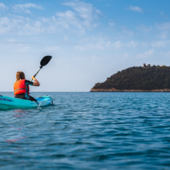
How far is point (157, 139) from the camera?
678 centimetres

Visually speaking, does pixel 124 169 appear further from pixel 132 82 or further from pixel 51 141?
pixel 132 82

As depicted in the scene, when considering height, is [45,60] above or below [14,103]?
above

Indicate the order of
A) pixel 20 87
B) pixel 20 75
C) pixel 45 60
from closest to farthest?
pixel 20 75 → pixel 20 87 → pixel 45 60

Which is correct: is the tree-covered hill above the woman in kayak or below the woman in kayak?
above

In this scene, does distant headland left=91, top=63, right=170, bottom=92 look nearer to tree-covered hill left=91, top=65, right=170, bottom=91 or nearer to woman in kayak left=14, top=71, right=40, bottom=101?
tree-covered hill left=91, top=65, right=170, bottom=91

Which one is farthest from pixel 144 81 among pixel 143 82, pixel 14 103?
pixel 14 103

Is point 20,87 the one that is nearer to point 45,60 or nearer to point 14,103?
point 14,103

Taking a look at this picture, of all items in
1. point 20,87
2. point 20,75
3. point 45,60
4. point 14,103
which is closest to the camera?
point 20,75

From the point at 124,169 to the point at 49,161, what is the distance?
4.98 feet

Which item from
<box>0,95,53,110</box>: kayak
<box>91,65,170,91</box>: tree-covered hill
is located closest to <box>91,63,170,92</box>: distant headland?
<box>91,65,170,91</box>: tree-covered hill

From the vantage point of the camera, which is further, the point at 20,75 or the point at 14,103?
the point at 14,103

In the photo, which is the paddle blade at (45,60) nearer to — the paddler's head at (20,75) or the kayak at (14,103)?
the kayak at (14,103)

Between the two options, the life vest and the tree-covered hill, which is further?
the tree-covered hill

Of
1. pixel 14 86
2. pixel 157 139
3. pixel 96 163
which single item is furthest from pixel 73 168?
pixel 14 86
